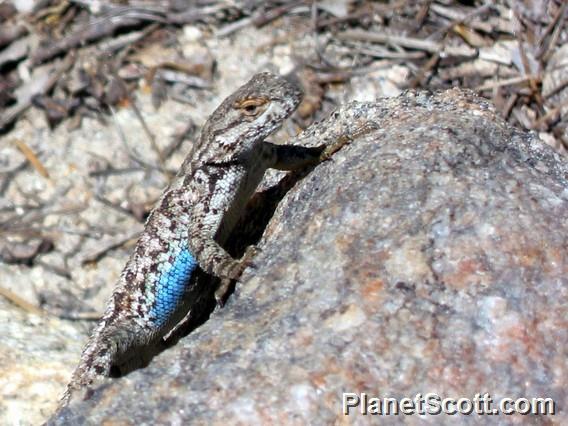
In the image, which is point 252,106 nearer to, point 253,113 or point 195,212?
point 253,113

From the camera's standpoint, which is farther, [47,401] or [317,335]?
[47,401]

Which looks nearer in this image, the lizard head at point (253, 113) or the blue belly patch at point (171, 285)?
the lizard head at point (253, 113)

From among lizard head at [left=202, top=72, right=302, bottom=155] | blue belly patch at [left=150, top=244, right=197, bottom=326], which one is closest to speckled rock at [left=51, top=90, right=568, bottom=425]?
lizard head at [left=202, top=72, right=302, bottom=155]

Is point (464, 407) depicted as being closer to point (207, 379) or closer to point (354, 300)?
point (354, 300)

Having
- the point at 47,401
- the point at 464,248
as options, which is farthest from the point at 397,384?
the point at 47,401

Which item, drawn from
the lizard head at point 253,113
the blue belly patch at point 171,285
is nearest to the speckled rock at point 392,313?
the lizard head at point 253,113

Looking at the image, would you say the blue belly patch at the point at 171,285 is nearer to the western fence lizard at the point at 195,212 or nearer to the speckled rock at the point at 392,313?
the western fence lizard at the point at 195,212

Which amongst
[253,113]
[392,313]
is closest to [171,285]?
[253,113]
